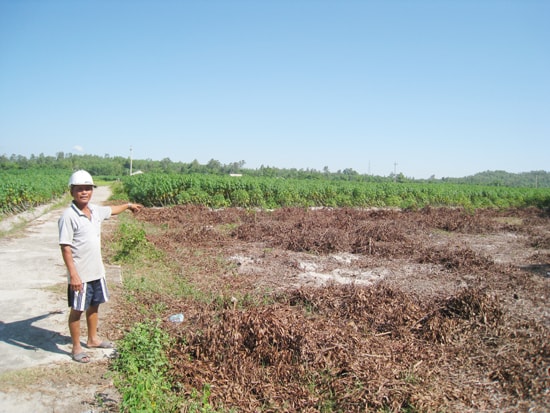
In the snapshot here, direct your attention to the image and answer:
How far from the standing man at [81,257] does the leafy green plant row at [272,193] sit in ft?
59.2

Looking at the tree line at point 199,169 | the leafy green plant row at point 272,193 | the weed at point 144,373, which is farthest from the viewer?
the tree line at point 199,169

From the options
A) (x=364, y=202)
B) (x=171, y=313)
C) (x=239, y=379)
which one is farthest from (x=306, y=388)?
(x=364, y=202)

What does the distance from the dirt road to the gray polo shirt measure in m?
0.90

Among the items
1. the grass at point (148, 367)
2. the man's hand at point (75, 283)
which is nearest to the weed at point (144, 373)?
the grass at point (148, 367)

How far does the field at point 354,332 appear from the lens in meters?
3.58

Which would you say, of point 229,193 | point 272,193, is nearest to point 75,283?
point 229,193

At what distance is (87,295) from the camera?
13.4ft

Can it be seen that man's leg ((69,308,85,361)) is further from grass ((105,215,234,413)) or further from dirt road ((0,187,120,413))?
grass ((105,215,234,413))

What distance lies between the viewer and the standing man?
3.93m

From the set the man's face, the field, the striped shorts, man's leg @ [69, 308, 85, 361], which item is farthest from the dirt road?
the man's face

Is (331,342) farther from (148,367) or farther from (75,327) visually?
(75,327)

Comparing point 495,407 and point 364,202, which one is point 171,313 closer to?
point 495,407

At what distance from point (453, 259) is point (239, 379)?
711 centimetres

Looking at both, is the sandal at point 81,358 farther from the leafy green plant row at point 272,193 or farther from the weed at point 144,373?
the leafy green plant row at point 272,193
